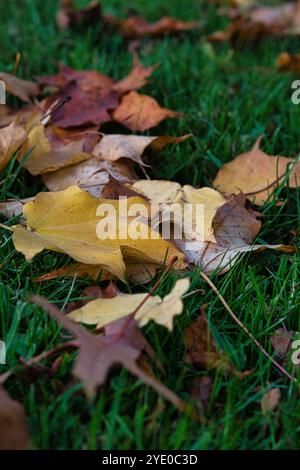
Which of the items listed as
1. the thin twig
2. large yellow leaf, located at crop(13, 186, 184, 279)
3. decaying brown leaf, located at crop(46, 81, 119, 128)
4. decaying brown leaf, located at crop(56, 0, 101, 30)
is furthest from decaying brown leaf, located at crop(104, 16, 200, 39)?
the thin twig

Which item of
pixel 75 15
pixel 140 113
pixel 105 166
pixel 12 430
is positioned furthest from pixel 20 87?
pixel 12 430

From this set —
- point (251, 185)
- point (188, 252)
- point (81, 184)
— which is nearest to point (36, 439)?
point (188, 252)

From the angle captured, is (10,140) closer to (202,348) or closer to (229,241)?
(229,241)

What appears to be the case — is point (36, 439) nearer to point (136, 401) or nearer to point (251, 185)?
point (136, 401)

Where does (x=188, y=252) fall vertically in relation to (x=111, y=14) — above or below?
below

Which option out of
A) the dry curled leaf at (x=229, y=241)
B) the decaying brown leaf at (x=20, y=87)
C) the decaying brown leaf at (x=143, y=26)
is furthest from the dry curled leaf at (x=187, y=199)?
the decaying brown leaf at (x=143, y=26)

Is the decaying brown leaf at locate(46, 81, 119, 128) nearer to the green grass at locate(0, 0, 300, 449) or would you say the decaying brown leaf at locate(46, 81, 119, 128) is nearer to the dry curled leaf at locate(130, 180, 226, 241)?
the green grass at locate(0, 0, 300, 449)
